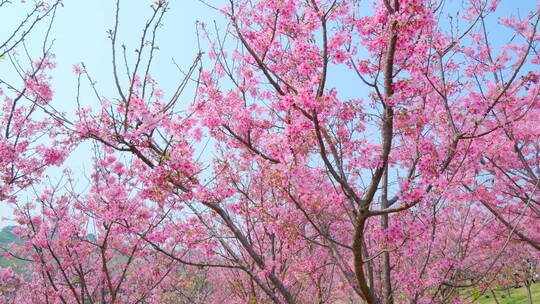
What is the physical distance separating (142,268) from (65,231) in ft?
16.1

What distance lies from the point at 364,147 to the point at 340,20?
85.8 inches

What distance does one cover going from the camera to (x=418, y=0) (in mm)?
3785

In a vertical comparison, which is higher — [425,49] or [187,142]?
[425,49]

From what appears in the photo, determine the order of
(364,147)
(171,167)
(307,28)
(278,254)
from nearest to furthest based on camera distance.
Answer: (171,167) < (307,28) < (364,147) < (278,254)

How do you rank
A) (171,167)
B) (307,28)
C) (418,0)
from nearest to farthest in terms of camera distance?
(418,0) < (171,167) < (307,28)

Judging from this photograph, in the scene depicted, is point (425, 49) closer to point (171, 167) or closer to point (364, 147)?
point (364, 147)

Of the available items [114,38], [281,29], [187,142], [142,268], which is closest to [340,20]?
[281,29]

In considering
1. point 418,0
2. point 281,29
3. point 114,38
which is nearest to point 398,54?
point 418,0

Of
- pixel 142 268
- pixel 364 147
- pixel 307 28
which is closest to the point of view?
pixel 307 28

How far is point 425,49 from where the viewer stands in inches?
187

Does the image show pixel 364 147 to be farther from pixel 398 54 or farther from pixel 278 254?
pixel 278 254

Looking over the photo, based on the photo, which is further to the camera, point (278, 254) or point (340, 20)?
point (278, 254)

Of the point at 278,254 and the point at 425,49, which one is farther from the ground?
the point at 425,49

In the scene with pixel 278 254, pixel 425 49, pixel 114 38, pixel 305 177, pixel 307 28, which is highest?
pixel 307 28
